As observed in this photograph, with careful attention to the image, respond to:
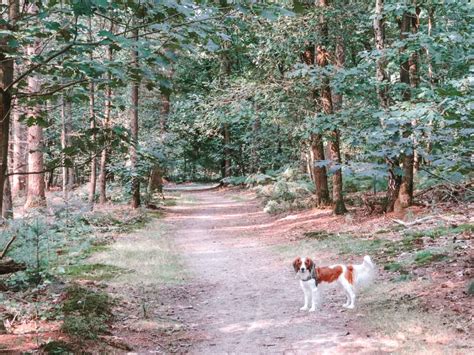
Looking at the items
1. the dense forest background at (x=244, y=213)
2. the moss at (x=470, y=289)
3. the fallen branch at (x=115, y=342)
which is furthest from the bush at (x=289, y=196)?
the fallen branch at (x=115, y=342)

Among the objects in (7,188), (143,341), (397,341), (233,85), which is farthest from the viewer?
(233,85)

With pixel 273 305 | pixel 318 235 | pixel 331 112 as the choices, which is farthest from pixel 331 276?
pixel 331 112

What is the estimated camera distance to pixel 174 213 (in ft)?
71.7

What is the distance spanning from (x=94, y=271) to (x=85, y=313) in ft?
10.9

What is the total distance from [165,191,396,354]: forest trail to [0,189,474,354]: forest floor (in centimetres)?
2

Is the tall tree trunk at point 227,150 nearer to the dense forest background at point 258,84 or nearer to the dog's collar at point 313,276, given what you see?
the dense forest background at point 258,84

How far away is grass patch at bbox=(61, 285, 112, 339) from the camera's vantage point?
545 cm

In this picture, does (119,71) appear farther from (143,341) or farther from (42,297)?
(42,297)

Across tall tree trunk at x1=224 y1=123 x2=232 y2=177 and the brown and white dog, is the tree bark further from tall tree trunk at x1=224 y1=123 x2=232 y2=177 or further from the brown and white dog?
tall tree trunk at x1=224 y1=123 x2=232 y2=177

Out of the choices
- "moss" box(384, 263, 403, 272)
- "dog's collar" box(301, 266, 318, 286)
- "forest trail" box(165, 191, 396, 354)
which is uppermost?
"dog's collar" box(301, 266, 318, 286)

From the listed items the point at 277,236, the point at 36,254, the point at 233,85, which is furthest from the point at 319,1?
the point at 36,254

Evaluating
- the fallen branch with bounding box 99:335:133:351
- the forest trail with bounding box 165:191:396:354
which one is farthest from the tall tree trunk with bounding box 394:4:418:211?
the fallen branch with bounding box 99:335:133:351

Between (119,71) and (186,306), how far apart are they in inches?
215

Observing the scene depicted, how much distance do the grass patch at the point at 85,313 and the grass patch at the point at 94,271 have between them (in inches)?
59.1
